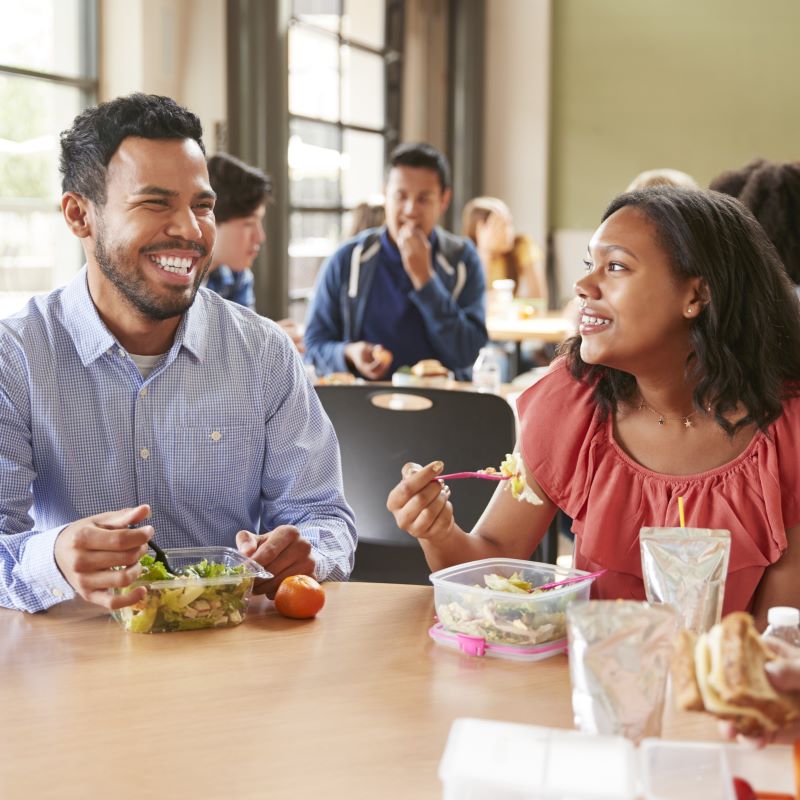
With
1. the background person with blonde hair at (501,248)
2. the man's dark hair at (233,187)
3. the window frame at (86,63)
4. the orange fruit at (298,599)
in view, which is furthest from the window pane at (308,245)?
the orange fruit at (298,599)

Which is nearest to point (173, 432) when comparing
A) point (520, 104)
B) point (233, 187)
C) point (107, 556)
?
point (107, 556)

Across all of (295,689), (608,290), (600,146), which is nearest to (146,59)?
(608,290)

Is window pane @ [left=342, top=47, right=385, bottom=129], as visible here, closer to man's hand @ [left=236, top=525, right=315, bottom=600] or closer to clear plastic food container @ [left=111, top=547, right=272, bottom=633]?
man's hand @ [left=236, top=525, right=315, bottom=600]

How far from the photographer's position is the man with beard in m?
A: 1.86

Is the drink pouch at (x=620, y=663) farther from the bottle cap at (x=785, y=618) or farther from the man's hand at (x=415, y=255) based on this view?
the man's hand at (x=415, y=255)

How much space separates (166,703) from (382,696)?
0.78 ft

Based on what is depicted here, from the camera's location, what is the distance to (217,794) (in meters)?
1.06

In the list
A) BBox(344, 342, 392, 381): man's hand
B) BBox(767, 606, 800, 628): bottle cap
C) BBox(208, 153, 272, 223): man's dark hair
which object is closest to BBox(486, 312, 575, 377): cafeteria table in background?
BBox(344, 342, 392, 381): man's hand

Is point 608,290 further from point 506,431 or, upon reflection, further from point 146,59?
point 146,59

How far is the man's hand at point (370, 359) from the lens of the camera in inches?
156

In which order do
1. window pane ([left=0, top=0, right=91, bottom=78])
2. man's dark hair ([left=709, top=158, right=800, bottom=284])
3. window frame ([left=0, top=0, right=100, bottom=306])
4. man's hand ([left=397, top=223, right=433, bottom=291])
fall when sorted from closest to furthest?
man's dark hair ([left=709, top=158, right=800, bottom=284]) → man's hand ([left=397, top=223, right=433, bottom=291]) → window pane ([left=0, top=0, right=91, bottom=78]) → window frame ([left=0, top=0, right=100, bottom=306])

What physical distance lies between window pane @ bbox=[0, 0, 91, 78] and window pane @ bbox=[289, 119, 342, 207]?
1514 millimetres

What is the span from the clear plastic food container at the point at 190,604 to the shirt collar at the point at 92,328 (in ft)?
1.70

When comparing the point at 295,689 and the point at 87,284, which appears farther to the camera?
the point at 87,284
